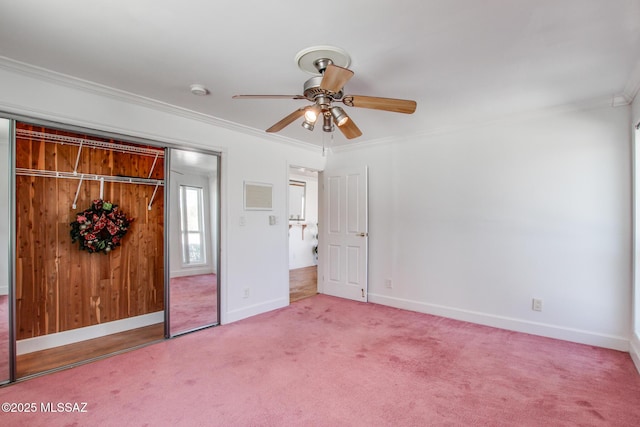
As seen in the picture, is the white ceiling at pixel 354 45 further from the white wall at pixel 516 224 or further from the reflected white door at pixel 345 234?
the reflected white door at pixel 345 234

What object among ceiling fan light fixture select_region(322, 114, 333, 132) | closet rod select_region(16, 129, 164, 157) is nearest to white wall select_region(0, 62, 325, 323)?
closet rod select_region(16, 129, 164, 157)

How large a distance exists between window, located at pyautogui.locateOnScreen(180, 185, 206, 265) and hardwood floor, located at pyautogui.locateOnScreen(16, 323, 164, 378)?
0.86 meters

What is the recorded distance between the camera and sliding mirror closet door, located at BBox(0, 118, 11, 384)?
2289mm

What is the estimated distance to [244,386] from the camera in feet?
7.47

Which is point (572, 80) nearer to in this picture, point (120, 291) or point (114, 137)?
point (114, 137)

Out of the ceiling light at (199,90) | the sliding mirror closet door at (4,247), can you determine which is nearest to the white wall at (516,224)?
the ceiling light at (199,90)

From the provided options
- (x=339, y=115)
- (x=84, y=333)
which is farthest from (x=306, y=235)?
(x=339, y=115)

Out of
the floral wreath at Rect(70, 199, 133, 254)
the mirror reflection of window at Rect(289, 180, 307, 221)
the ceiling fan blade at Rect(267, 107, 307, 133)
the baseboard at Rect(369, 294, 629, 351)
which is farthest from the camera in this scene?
the mirror reflection of window at Rect(289, 180, 307, 221)

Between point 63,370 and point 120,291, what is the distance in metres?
1.04

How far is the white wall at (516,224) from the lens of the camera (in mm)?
2932

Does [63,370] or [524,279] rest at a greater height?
[524,279]

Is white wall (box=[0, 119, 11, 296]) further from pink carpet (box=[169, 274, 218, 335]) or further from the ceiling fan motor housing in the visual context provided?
the ceiling fan motor housing

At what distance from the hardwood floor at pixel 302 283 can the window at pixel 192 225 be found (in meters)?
1.71

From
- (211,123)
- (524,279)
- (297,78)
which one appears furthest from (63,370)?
(524,279)
